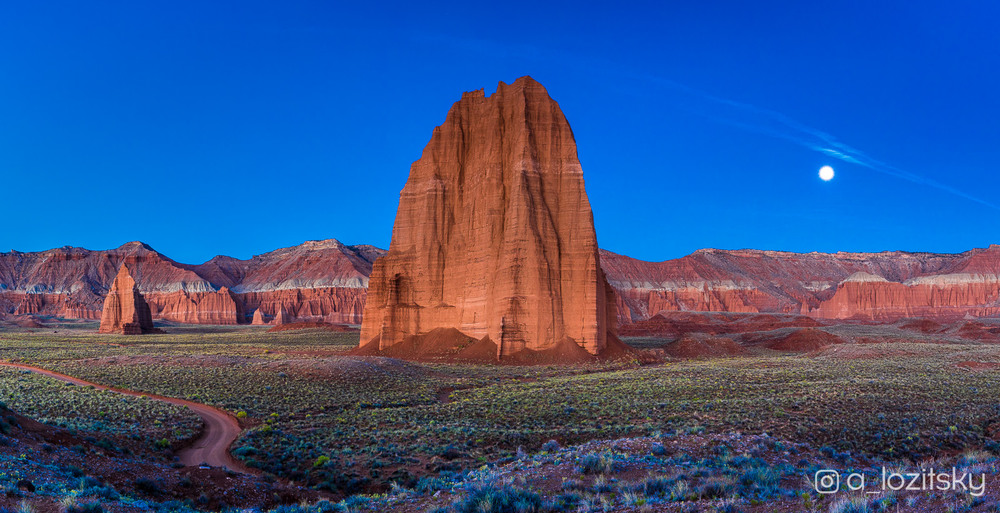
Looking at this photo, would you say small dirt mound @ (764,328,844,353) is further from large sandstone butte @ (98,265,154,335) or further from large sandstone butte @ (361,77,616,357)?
large sandstone butte @ (98,265,154,335)

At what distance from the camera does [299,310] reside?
15712 cm

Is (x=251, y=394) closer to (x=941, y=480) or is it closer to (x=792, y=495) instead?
(x=792, y=495)

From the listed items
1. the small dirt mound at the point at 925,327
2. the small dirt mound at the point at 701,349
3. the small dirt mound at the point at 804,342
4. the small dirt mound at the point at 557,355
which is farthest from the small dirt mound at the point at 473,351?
the small dirt mound at the point at 925,327

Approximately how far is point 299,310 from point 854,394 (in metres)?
152

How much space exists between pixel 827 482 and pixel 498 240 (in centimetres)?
3433

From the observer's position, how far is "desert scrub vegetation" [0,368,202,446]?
1548 cm

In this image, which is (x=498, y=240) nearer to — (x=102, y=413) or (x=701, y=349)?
(x=701, y=349)

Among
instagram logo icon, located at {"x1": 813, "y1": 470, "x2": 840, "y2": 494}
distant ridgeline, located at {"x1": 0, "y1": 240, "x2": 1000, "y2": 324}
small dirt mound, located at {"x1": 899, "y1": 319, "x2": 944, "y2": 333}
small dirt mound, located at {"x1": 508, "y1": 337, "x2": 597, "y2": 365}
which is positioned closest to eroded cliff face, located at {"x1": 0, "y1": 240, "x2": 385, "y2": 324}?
distant ridgeline, located at {"x1": 0, "y1": 240, "x2": 1000, "y2": 324}

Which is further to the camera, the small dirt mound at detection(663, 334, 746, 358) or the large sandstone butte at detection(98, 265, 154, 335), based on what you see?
the large sandstone butte at detection(98, 265, 154, 335)

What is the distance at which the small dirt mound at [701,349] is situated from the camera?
161 feet

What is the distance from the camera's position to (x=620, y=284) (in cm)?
16038

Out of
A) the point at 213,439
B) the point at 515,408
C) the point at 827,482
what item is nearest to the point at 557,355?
the point at 515,408

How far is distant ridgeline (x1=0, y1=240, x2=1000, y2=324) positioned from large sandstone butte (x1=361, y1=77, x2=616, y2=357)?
87934mm

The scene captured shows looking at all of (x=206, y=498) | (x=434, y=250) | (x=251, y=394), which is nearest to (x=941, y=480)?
(x=206, y=498)
